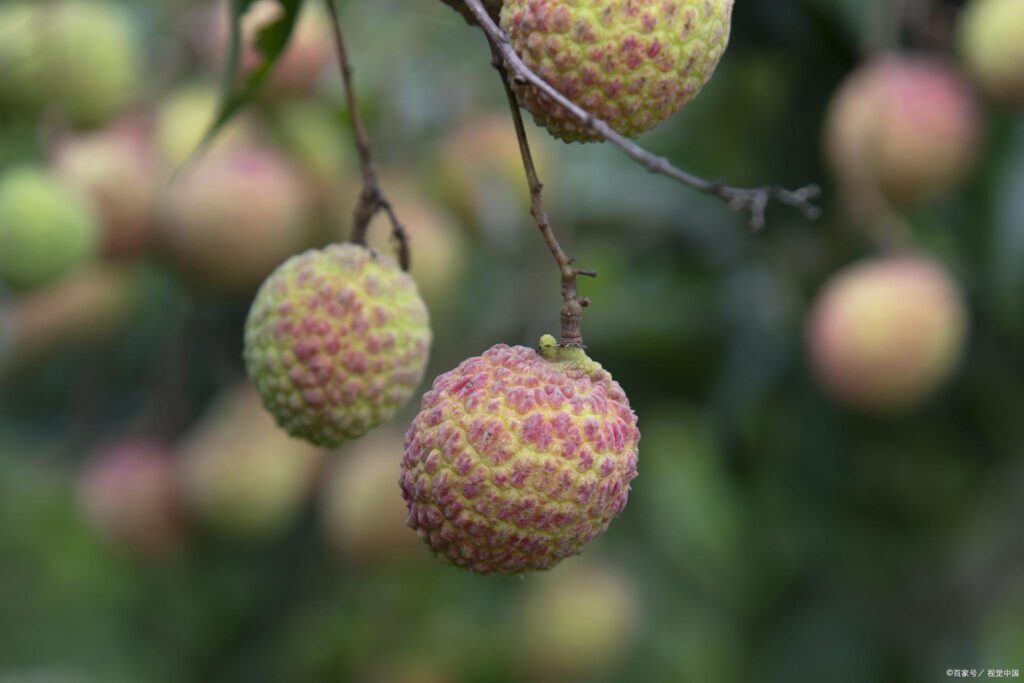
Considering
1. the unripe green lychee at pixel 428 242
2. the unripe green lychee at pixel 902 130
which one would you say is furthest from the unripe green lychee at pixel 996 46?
the unripe green lychee at pixel 428 242

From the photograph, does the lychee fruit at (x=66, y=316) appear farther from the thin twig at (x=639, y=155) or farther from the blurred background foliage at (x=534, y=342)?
the thin twig at (x=639, y=155)

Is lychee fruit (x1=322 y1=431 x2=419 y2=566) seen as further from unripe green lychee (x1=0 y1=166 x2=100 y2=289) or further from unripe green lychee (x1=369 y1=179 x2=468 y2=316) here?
unripe green lychee (x1=0 y1=166 x2=100 y2=289)

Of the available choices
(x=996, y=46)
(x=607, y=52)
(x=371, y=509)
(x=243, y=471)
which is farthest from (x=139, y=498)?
(x=607, y=52)

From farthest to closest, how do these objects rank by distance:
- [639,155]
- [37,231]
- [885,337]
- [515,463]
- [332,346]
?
[885,337] → [37,231] → [332,346] → [515,463] → [639,155]

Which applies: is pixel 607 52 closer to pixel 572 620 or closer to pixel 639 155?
pixel 639 155

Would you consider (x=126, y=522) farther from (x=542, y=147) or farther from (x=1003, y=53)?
(x=1003, y=53)

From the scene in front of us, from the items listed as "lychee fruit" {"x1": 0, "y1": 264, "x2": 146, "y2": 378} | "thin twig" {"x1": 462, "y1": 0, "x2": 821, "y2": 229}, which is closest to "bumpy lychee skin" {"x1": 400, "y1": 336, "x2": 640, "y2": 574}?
"thin twig" {"x1": 462, "y1": 0, "x2": 821, "y2": 229}
